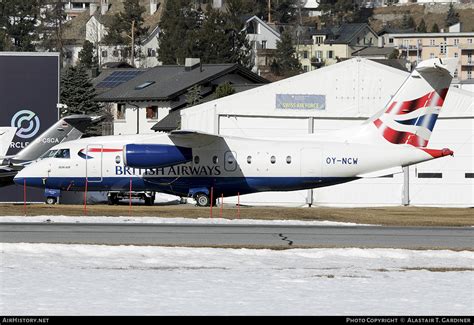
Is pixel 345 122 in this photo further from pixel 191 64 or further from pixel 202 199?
pixel 191 64

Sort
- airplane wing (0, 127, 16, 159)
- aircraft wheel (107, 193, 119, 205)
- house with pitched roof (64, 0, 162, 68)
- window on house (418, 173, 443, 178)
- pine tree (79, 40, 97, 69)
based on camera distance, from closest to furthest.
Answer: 1. airplane wing (0, 127, 16, 159)
2. aircraft wheel (107, 193, 119, 205)
3. window on house (418, 173, 443, 178)
4. pine tree (79, 40, 97, 69)
5. house with pitched roof (64, 0, 162, 68)

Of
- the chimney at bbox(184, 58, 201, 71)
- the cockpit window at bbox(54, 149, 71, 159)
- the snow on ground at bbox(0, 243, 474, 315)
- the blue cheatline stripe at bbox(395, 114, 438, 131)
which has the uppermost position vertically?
the chimney at bbox(184, 58, 201, 71)

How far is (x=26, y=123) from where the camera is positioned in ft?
171

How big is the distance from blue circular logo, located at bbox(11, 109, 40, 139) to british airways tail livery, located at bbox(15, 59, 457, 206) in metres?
9.06

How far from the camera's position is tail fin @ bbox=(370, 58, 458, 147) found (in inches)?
1572

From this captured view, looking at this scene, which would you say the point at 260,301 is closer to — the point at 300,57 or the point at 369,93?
the point at 369,93

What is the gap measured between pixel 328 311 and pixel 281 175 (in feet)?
77.5

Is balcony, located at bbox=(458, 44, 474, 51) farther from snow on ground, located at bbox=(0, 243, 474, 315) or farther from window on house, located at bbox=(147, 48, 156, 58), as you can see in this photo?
snow on ground, located at bbox=(0, 243, 474, 315)

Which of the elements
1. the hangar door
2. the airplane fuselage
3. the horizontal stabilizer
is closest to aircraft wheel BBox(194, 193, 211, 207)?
the airplane fuselage

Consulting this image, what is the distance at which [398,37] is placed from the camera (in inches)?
6939

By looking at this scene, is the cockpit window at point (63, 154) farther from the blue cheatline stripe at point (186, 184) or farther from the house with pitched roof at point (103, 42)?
the house with pitched roof at point (103, 42)

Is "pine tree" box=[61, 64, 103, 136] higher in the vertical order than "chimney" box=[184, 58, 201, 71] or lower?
lower

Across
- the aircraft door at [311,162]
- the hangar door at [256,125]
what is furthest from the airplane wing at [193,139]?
the hangar door at [256,125]
